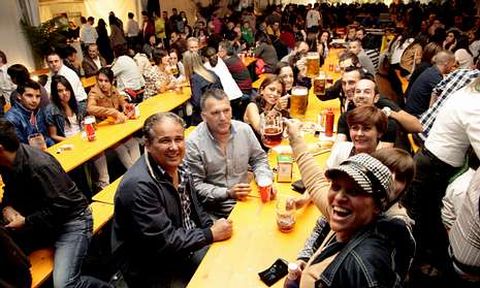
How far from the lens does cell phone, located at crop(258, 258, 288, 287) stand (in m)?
1.76

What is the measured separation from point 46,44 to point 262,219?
25.0 ft

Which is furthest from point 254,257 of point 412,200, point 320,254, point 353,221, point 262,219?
point 412,200

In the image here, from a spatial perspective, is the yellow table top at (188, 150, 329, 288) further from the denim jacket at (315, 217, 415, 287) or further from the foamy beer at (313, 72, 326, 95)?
the foamy beer at (313, 72, 326, 95)

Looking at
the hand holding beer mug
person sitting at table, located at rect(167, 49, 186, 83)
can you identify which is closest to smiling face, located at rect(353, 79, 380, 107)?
the hand holding beer mug

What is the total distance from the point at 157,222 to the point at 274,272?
0.72 meters

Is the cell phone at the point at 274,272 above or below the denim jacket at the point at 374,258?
below

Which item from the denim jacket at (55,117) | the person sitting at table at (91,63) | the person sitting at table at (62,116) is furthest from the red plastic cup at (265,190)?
the person sitting at table at (91,63)

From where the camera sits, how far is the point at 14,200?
2.42 meters

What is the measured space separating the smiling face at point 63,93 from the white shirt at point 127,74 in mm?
1850

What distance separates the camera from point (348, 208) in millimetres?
1336

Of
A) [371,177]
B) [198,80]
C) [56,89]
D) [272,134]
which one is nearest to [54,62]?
[56,89]

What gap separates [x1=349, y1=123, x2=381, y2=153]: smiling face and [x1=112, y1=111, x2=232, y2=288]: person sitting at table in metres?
1.04

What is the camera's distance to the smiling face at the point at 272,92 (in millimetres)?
3643

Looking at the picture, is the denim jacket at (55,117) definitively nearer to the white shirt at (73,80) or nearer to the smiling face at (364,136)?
the white shirt at (73,80)
